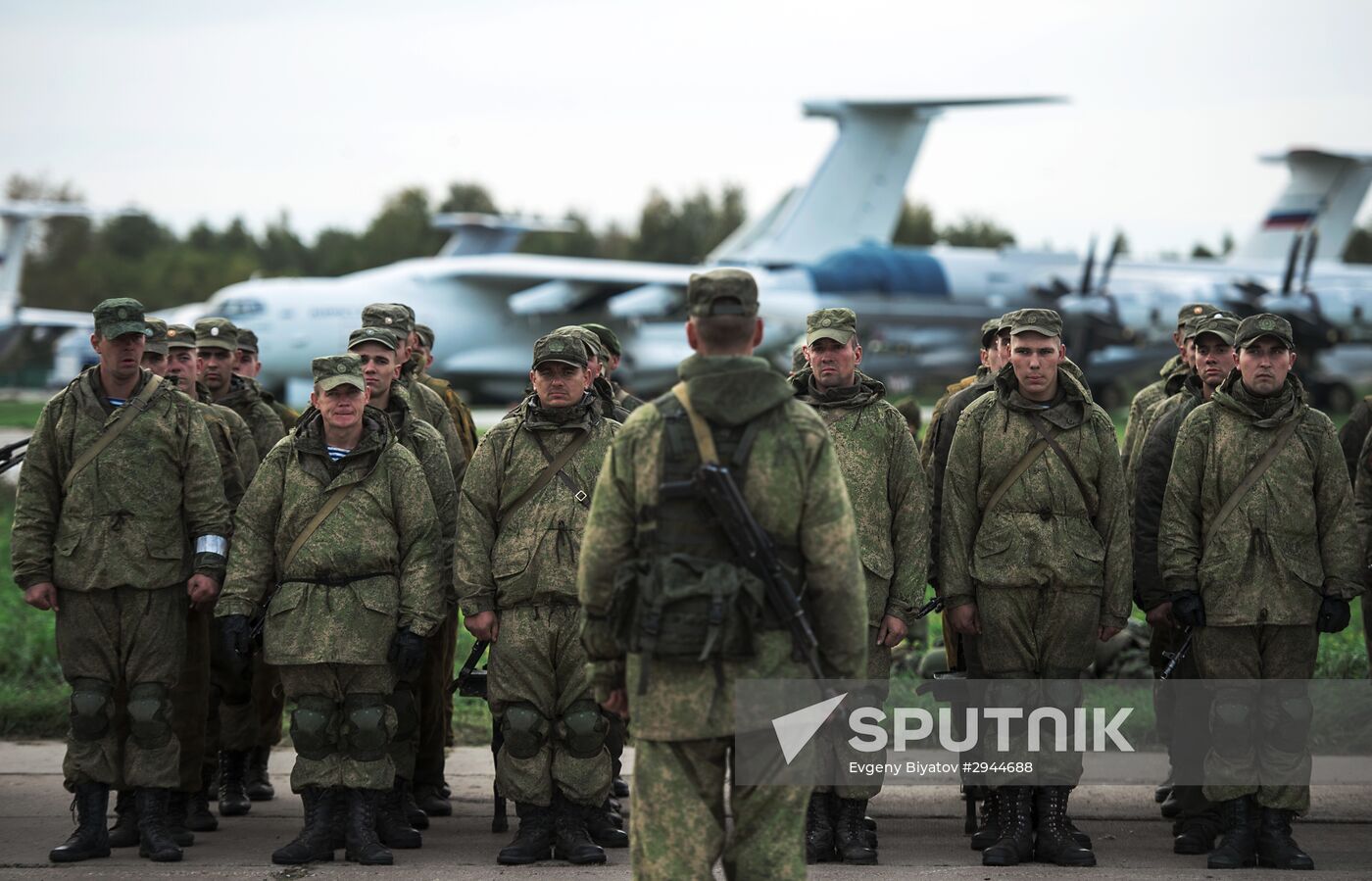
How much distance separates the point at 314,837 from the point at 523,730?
90 cm

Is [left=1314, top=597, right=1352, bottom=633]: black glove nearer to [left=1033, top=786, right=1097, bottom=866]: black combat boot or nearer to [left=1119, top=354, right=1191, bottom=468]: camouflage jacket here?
[left=1033, top=786, right=1097, bottom=866]: black combat boot

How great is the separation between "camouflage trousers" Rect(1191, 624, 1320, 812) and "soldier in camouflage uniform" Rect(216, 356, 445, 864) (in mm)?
3011

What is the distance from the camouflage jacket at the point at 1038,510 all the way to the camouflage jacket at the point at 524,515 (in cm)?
144

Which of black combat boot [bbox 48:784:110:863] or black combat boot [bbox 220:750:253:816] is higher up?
black combat boot [bbox 48:784:110:863]

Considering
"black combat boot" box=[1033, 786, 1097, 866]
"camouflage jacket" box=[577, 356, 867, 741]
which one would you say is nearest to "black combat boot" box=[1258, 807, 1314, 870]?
"black combat boot" box=[1033, 786, 1097, 866]

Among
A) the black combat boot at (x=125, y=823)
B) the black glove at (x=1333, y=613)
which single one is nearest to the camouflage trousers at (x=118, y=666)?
the black combat boot at (x=125, y=823)

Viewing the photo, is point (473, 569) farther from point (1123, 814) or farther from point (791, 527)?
point (1123, 814)

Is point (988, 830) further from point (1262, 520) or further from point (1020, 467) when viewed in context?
point (1262, 520)

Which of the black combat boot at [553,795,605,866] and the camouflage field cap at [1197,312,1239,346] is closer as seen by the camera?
the black combat boot at [553,795,605,866]

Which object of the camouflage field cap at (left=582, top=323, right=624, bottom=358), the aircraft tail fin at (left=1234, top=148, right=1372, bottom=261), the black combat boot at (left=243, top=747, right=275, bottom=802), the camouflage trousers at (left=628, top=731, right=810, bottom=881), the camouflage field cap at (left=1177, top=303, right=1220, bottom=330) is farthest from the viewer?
the aircraft tail fin at (left=1234, top=148, right=1372, bottom=261)

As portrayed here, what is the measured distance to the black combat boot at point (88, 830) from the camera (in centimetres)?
591

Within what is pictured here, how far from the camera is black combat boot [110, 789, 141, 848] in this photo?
20.1 ft

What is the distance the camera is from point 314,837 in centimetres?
589

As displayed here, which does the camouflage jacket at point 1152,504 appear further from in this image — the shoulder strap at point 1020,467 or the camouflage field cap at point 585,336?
the camouflage field cap at point 585,336
